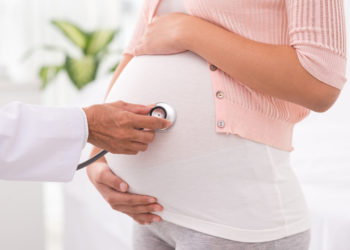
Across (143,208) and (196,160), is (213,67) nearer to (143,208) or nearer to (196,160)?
(196,160)

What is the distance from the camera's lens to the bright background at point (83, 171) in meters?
1.22

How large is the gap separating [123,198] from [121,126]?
140 millimetres

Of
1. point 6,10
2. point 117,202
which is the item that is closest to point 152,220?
point 117,202

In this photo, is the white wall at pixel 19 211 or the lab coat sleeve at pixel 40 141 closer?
the lab coat sleeve at pixel 40 141

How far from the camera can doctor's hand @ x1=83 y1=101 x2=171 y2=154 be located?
775 mm

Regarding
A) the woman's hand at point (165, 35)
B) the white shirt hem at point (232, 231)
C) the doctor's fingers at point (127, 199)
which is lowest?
the white shirt hem at point (232, 231)

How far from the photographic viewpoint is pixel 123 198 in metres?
0.85

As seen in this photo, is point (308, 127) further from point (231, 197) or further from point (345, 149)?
point (231, 197)

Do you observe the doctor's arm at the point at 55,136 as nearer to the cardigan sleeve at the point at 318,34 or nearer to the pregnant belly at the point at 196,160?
the pregnant belly at the point at 196,160

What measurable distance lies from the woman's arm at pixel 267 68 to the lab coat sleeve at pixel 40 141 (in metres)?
0.25

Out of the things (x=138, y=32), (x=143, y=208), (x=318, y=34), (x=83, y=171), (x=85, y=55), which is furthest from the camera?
(x=85, y=55)

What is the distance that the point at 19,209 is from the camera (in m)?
2.29

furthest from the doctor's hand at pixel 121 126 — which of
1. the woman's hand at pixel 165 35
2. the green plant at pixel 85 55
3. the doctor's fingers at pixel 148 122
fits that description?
the green plant at pixel 85 55

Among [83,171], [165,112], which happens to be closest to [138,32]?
[165,112]
